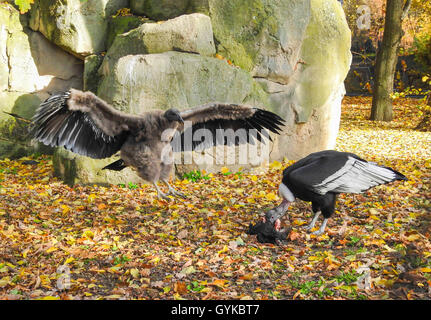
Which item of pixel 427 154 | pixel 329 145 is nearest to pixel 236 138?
pixel 329 145

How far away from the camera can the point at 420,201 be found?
5.92m

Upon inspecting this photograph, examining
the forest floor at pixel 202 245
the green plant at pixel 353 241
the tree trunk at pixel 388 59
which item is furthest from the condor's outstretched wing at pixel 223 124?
the tree trunk at pixel 388 59

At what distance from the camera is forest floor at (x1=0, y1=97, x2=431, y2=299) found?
3.67 m

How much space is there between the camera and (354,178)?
447cm

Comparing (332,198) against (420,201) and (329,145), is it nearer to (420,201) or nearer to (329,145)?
(420,201)

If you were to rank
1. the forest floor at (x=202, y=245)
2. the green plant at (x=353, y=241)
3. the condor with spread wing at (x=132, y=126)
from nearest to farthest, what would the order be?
the forest floor at (x=202, y=245)
the green plant at (x=353, y=241)
the condor with spread wing at (x=132, y=126)

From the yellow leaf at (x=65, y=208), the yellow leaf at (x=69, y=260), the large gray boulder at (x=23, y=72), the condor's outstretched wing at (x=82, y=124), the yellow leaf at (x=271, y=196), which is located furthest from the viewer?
the large gray boulder at (x=23, y=72)

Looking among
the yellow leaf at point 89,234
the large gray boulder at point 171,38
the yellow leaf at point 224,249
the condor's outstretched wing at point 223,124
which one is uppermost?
the large gray boulder at point 171,38

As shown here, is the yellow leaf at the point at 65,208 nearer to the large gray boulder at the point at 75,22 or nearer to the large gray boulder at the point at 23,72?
the large gray boulder at the point at 23,72

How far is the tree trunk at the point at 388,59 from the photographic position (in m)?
13.1

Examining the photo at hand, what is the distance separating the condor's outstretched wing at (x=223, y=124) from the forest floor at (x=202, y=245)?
2.94 feet

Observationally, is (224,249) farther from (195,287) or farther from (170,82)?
(170,82)

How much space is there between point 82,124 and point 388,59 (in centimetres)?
1109

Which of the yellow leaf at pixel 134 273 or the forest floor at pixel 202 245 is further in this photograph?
the yellow leaf at pixel 134 273
